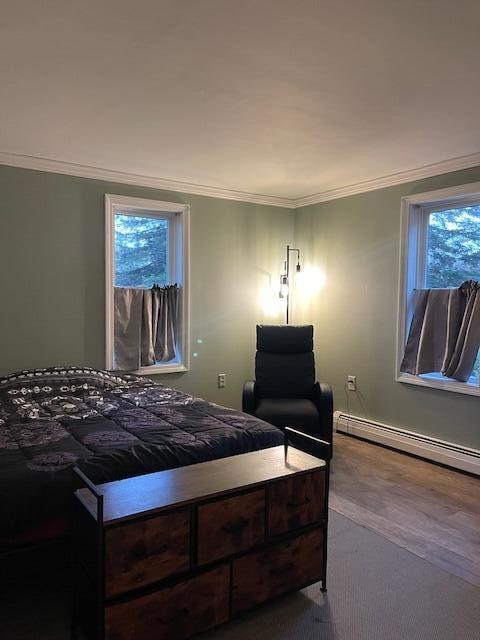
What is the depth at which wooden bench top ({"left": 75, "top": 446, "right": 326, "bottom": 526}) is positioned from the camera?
1.62 m

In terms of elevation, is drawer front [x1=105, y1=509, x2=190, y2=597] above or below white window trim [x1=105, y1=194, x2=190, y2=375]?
below

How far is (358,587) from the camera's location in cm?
216

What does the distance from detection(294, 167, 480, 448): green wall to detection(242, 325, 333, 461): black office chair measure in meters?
0.59

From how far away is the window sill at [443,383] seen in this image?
3.59m

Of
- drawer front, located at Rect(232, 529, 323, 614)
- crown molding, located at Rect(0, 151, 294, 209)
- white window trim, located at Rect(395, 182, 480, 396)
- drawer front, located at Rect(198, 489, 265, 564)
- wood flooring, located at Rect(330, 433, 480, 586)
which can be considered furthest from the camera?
white window trim, located at Rect(395, 182, 480, 396)

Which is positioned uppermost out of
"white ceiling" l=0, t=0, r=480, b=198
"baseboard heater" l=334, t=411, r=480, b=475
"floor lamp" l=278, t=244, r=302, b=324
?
"white ceiling" l=0, t=0, r=480, b=198

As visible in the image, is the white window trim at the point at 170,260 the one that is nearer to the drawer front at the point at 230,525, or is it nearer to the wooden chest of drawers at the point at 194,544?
the wooden chest of drawers at the point at 194,544

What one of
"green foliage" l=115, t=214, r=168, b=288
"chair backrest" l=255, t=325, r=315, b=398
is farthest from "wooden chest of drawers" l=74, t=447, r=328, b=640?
"green foliage" l=115, t=214, r=168, b=288

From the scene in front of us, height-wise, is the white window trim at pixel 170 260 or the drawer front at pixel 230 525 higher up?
the white window trim at pixel 170 260

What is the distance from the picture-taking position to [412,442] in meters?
3.96

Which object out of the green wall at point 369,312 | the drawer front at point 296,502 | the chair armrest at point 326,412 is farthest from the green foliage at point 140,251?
the drawer front at point 296,502

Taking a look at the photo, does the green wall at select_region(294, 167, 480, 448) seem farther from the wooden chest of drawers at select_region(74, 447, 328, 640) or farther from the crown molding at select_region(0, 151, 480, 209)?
the wooden chest of drawers at select_region(74, 447, 328, 640)

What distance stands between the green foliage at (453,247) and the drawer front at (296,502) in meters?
2.43

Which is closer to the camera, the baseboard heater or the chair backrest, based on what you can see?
the baseboard heater
